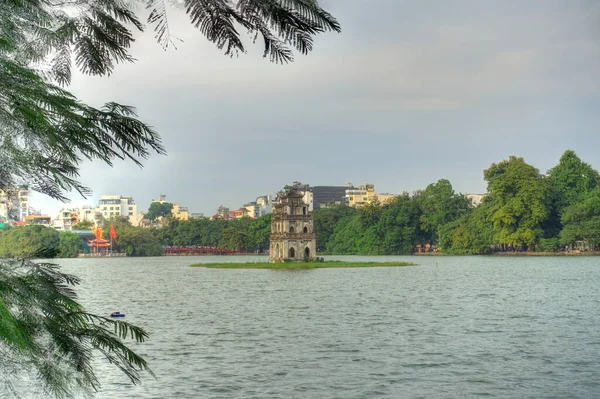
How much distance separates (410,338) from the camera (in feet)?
94.1

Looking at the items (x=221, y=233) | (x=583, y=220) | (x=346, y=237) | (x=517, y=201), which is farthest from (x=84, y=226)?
(x=583, y=220)

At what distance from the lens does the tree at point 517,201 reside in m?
102

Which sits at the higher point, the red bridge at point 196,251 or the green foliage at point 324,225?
the green foliage at point 324,225

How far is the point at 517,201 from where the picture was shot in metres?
103

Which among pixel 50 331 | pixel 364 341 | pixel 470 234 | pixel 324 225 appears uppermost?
pixel 324 225

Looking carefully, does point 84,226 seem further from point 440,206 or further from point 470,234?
point 470,234

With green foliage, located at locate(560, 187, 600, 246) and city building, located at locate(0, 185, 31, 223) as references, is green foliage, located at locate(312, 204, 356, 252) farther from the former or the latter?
city building, located at locate(0, 185, 31, 223)

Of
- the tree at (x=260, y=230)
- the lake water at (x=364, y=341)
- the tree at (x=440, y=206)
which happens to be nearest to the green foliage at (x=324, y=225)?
the tree at (x=260, y=230)

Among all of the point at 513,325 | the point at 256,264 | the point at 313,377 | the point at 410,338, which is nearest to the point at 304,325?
the point at 410,338

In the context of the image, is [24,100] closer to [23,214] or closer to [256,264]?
[23,214]

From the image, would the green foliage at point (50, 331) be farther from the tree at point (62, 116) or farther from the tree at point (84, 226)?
the tree at point (84, 226)

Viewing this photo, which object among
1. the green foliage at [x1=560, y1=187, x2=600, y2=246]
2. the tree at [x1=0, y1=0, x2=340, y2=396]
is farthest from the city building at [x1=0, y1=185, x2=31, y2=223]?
the green foliage at [x1=560, y1=187, x2=600, y2=246]

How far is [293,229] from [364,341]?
160ft

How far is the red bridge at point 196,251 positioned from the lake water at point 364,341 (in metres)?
97.2
